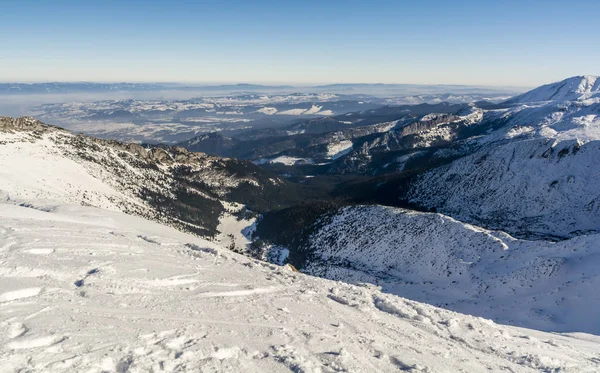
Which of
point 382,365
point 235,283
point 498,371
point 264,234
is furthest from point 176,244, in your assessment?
point 264,234

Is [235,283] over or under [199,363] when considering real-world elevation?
under

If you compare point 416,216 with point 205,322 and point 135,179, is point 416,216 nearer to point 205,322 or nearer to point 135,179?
point 205,322

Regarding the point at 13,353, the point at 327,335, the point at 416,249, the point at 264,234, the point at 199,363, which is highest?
the point at 13,353

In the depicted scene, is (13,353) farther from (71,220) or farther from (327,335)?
(71,220)

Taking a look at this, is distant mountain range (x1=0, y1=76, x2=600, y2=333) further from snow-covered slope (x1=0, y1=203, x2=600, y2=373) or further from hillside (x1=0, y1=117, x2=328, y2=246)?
snow-covered slope (x1=0, y1=203, x2=600, y2=373)

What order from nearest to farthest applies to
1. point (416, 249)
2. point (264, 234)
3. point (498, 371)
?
point (498, 371) < point (416, 249) < point (264, 234)

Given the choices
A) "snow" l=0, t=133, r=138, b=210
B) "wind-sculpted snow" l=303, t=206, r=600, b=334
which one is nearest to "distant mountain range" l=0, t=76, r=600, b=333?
"wind-sculpted snow" l=303, t=206, r=600, b=334

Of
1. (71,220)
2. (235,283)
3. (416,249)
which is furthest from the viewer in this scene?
(416,249)

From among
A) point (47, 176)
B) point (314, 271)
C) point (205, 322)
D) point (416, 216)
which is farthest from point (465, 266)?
point (47, 176)

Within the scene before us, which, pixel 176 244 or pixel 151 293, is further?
pixel 176 244
